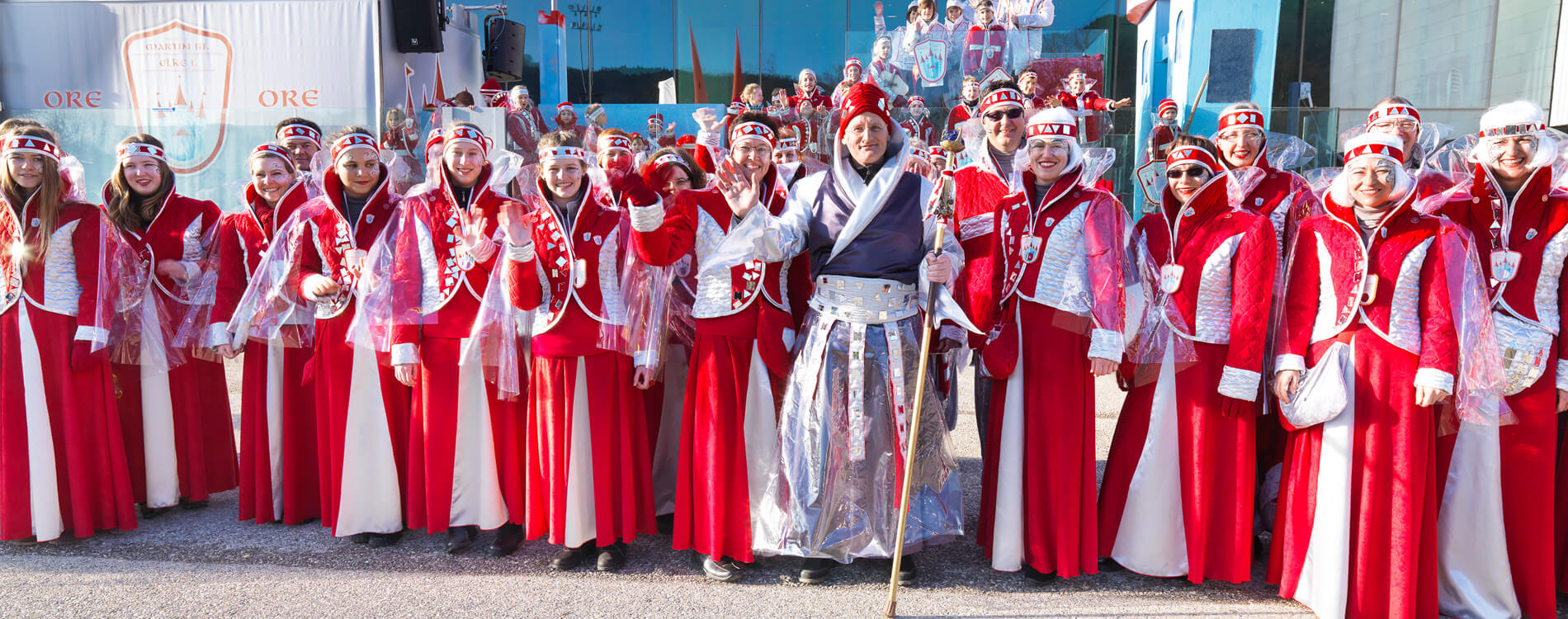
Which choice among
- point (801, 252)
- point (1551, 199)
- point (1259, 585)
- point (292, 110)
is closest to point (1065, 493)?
point (1259, 585)

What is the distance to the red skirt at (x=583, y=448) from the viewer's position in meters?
3.09

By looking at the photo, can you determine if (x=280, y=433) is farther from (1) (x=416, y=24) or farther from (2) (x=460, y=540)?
(1) (x=416, y=24)

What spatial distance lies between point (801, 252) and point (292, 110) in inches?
308

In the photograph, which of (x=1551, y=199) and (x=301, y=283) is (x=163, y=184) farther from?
(x=1551, y=199)

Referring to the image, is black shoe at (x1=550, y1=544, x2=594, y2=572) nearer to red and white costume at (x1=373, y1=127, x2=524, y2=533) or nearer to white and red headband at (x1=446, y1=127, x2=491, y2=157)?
red and white costume at (x1=373, y1=127, x2=524, y2=533)

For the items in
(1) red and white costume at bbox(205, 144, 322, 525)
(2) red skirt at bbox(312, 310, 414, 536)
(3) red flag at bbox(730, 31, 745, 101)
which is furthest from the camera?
(3) red flag at bbox(730, 31, 745, 101)

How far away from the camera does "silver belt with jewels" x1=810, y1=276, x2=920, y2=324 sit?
9.31 ft

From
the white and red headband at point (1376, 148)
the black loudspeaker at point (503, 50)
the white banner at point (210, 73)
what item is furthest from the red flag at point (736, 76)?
the white and red headband at point (1376, 148)

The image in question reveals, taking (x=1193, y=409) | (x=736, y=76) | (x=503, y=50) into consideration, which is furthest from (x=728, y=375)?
(x=736, y=76)

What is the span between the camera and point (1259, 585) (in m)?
3.06

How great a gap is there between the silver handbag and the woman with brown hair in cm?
455

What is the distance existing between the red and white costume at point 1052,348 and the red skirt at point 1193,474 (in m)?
0.16

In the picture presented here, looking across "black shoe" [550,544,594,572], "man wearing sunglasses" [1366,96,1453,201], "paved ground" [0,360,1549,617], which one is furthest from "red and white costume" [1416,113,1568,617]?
"black shoe" [550,544,594,572]

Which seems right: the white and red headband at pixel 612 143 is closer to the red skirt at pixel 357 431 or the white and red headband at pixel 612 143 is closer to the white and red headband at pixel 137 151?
the red skirt at pixel 357 431
